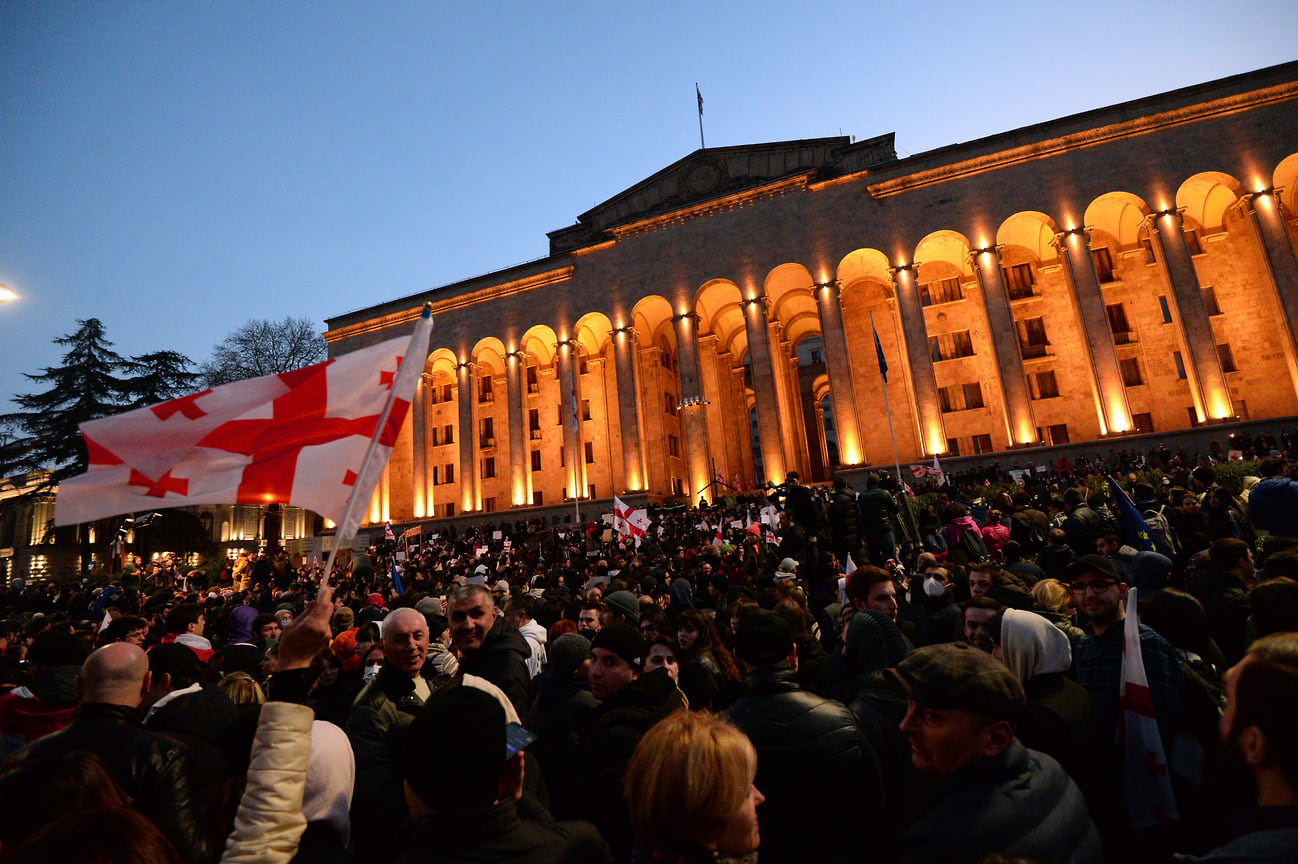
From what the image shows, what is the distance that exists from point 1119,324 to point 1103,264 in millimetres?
3070

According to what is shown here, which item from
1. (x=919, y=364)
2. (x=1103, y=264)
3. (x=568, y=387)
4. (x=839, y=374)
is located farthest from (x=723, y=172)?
(x=1103, y=264)

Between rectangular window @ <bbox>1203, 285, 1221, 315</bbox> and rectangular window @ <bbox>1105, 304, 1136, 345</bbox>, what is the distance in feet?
9.74

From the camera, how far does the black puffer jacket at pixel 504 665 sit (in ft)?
14.7

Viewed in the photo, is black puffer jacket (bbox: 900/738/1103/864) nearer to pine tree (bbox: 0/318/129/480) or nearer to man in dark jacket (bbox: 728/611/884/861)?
man in dark jacket (bbox: 728/611/884/861)

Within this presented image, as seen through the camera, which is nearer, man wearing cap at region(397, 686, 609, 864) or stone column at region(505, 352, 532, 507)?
man wearing cap at region(397, 686, 609, 864)

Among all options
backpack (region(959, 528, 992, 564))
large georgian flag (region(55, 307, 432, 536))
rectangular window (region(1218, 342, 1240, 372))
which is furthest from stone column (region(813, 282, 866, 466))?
large georgian flag (region(55, 307, 432, 536))

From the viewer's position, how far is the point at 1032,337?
3316 centimetres

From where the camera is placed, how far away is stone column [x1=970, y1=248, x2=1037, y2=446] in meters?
29.8

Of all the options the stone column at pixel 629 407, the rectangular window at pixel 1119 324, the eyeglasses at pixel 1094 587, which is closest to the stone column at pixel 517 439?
the stone column at pixel 629 407

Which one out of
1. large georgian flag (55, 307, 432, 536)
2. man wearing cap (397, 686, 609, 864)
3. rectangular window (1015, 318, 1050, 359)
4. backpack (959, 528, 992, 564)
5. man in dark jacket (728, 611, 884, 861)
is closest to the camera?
man wearing cap (397, 686, 609, 864)

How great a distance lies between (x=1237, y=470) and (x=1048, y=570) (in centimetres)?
1440

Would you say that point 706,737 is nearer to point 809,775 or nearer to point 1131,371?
point 809,775

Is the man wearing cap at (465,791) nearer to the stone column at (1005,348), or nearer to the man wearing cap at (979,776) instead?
the man wearing cap at (979,776)

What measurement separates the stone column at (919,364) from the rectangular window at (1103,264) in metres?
8.54
